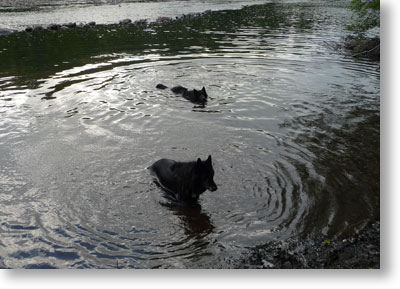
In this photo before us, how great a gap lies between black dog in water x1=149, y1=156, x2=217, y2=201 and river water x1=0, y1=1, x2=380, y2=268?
0.35 meters

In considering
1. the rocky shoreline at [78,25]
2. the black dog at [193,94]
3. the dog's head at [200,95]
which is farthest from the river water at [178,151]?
the rocky shoreline at [78,25]

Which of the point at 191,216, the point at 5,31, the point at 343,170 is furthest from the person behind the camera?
the point at 5,31

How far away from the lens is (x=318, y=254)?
720 centimetres

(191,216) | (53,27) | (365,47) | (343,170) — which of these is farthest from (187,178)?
(53,27)

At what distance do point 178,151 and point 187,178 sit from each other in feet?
10.8

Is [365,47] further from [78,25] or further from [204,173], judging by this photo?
[78,25]

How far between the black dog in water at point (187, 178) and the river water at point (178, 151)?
351 mm

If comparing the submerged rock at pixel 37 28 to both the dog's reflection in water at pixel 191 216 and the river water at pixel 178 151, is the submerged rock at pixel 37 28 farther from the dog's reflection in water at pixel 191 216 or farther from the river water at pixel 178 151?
the dog's reflection in water at pixel 191 216

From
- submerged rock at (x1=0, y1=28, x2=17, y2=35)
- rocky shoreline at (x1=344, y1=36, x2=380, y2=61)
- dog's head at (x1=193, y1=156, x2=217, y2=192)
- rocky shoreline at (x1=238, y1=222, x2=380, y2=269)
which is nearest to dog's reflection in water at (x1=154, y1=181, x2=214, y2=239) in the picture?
dog's head at (x1=193, y1=156, x2=217, y2=192)

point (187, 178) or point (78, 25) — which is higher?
point (78, 25)

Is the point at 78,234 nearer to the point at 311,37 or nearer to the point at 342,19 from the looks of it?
the point at 311,37

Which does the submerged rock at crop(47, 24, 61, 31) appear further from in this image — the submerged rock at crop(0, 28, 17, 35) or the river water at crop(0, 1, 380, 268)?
the river water at crop(0, 1, 380, 268)

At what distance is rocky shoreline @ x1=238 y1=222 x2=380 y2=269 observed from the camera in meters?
6.69

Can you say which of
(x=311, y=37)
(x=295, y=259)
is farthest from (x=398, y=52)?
(x=311, y=37)
